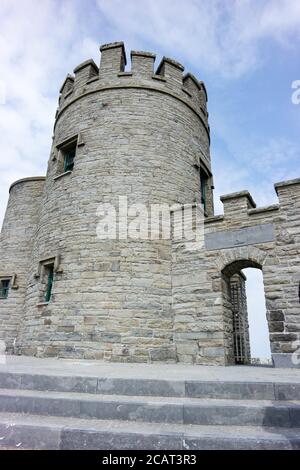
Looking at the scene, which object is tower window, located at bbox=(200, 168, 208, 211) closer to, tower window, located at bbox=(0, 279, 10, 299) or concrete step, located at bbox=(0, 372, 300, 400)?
concrete step, located at bbox=(0, 372, 300, 400)

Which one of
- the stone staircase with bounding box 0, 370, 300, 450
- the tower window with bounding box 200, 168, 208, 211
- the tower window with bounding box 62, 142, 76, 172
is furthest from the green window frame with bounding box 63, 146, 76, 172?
the stone staircase with bounding box 0, 370, 300, 450

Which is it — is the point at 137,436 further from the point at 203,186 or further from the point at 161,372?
the point at 203,186

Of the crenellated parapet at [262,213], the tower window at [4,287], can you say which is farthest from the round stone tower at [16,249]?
the crenellated parapet at [262,213]

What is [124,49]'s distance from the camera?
966cm

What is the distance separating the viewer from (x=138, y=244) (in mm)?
7219

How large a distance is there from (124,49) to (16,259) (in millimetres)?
8121

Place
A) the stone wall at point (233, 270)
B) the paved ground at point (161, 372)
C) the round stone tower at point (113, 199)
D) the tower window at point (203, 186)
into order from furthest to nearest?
the tower window at point (203, 186), the round stone tower at point (113, 199), the stone wall at point (233, 270), the paved ground at point (161, 372)

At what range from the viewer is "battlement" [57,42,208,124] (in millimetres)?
9109

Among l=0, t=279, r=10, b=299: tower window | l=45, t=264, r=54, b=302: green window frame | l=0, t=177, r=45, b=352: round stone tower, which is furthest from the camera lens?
l=0, t=279, r=10, b=299: tower window

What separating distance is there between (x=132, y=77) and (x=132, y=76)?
Result: 0.04 metres

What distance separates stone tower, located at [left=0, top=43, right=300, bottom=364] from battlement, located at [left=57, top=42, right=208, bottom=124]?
0.04m

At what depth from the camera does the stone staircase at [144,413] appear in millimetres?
2539

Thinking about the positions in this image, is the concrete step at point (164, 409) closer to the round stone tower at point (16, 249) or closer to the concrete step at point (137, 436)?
the concrete step at point (137, 436)
